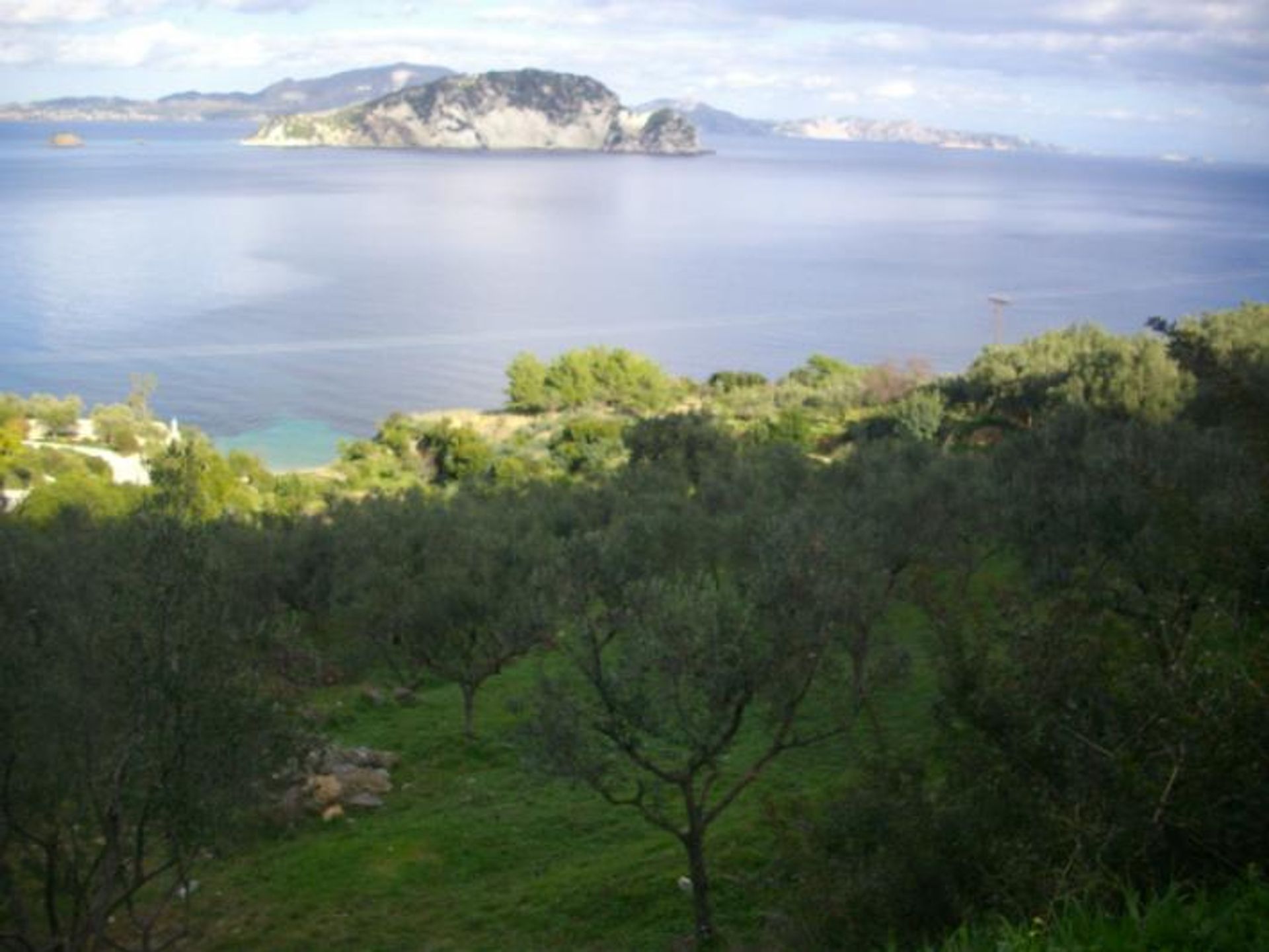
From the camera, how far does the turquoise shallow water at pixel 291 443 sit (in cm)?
6638

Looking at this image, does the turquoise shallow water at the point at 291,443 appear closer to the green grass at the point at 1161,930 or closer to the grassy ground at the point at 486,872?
the grassy ground at the point at 486,872

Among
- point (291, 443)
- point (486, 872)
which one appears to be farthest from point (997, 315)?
point (486, 872)

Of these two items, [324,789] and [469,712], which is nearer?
[324,789]

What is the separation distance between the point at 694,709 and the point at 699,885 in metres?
2.61

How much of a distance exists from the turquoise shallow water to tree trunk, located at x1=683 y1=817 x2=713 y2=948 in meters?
53.5

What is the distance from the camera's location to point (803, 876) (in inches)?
413

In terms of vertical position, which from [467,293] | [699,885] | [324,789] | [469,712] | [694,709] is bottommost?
[324,789]

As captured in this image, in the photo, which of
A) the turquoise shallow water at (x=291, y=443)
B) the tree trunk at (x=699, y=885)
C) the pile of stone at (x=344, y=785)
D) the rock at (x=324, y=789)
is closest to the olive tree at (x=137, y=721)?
the tree trunk at (x=699, y=885)

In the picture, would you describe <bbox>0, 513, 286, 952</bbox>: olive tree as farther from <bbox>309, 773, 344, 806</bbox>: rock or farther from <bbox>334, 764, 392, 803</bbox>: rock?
<bbox>334, 764, 392, 803</bbox>: rock

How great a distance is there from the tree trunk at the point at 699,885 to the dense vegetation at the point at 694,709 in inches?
2.7

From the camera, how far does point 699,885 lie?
46.8 feet

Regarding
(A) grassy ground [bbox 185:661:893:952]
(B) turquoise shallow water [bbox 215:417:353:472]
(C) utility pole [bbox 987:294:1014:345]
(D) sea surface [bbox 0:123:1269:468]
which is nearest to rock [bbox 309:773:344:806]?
(A) grassy ground [bbox 185:661:893:952]

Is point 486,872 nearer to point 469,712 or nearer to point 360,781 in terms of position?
point 360,781

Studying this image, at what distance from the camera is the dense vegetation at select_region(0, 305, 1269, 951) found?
8.65 meters
